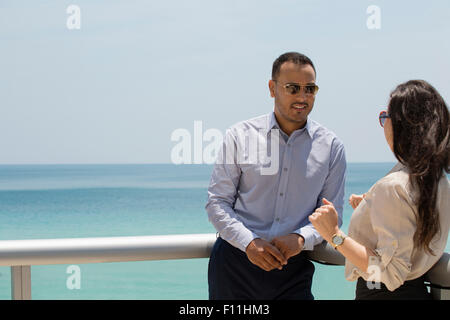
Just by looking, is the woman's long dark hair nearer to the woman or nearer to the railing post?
the woman

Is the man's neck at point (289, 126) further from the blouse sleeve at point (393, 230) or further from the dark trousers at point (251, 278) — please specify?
the blouse sleeve at point (393, 230)

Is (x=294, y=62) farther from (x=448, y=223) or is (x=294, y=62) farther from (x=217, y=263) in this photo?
(x=448, y=223)

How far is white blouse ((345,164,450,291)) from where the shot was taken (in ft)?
5.39

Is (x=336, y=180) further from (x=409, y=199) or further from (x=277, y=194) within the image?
(x=409, y=199)

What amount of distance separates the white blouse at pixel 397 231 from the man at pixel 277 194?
64cm

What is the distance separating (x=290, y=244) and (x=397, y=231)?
0.71m

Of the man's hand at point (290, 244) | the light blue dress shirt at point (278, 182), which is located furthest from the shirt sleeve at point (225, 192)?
the man's hand at point (290, 244)

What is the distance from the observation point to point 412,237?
1.64m

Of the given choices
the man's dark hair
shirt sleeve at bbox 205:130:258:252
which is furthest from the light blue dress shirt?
the man's dark hair

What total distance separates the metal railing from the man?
0.12m

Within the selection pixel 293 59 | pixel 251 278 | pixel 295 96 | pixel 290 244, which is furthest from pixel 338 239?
pixel 293 59

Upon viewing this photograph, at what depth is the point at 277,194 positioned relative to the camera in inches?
97.4

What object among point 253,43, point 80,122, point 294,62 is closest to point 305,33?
point 253,43

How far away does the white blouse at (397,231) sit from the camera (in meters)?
1.64
